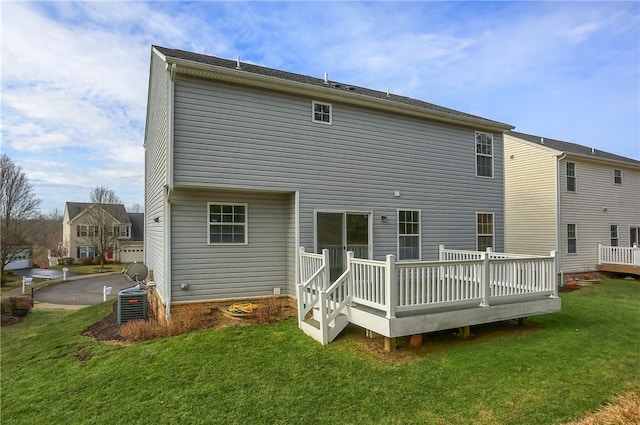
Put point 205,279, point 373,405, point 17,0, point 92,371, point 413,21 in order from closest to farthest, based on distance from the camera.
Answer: point 373,405 < point 92,371 < point 17,0 < point 205,279 < point 413,21

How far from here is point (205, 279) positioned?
26.0 ft

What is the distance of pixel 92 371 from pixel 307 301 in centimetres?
398

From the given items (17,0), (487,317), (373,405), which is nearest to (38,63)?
(17,0)

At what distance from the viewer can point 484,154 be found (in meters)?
11.7

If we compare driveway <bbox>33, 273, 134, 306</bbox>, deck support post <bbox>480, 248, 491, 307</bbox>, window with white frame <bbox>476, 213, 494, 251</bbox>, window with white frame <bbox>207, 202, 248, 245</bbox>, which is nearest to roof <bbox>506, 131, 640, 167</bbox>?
window with white frame <bbox>476, 213, 494, 251</bbox>

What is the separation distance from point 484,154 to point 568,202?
6998 mm

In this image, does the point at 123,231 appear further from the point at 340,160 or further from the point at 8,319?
the point at 340,160

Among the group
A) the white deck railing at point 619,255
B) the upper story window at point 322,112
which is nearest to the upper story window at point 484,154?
the upper story window at point 322,112

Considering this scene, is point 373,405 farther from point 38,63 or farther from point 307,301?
point 38,63

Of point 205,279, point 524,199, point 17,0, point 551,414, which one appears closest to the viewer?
point 551,414

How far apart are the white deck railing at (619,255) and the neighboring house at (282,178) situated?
10005 millimetres

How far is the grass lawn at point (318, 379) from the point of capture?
13.2 ft

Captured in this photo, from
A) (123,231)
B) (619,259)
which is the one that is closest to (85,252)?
(123,231)

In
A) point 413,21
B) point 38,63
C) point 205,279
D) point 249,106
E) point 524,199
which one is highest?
point 413,21
